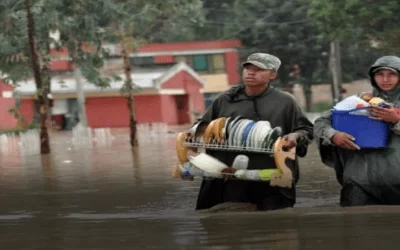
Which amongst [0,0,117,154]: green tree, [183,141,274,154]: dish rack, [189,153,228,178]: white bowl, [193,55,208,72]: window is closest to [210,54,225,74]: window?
[193,55,208,72]: window

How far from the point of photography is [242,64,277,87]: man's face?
9.41 meters

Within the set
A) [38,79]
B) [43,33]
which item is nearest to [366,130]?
[38,79]

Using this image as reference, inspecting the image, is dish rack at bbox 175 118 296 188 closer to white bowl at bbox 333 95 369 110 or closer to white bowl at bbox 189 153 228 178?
white bowl at bbox 189 153 228 178

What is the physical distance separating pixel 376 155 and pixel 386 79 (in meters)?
0.59

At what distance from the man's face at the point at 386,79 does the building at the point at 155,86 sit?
58710 mm

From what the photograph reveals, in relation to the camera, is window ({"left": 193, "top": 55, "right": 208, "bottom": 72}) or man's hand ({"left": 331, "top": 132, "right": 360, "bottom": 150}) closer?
man's hand ({"left": 331, "top": 132, "right": 360, "bottom": 150})

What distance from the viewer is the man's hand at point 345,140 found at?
29.4 ft

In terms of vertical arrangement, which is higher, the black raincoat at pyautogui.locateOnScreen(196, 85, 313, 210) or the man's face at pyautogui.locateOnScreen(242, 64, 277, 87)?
the man's face at pyautogui.locateOnScreen(242, 64, 277, 87)

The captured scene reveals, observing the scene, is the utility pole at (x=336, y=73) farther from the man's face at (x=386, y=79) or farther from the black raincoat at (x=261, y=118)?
the man's face at (x=386, y=79)

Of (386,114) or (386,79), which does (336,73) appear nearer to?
(386,79)

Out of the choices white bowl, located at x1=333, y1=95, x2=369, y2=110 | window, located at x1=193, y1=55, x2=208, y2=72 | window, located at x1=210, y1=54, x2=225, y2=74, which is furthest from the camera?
window, located at x1=193, y1=55, x2=208, y2=72

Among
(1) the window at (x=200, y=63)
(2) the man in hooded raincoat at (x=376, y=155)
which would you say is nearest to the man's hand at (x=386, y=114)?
(2) the man in hooded raincoat at (x=376, y=155)

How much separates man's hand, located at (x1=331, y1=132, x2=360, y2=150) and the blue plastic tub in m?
0.08

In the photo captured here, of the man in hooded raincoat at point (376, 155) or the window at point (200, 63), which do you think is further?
the window at point (200, 63)
